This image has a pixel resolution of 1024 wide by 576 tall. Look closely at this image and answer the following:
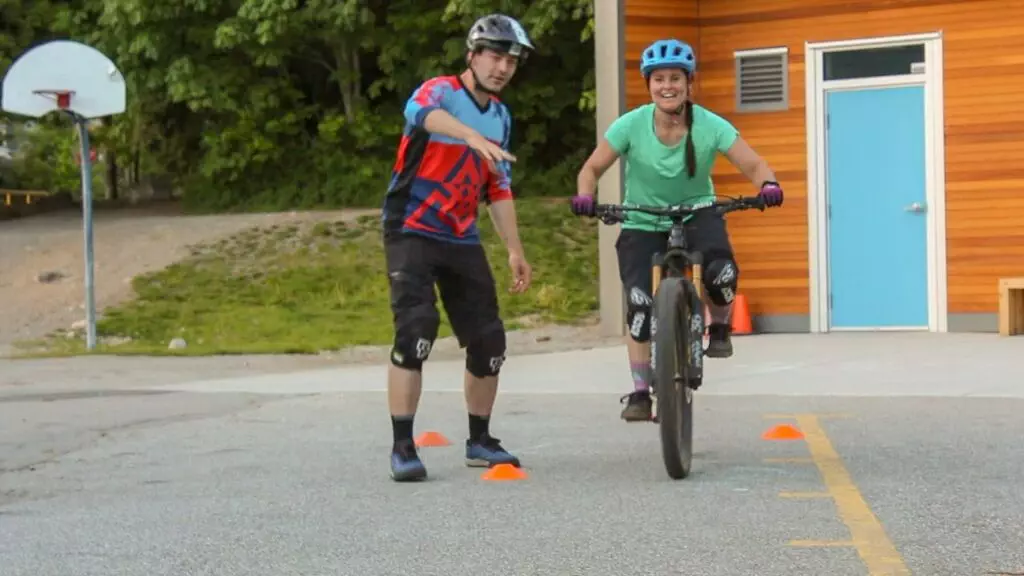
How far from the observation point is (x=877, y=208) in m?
17.0

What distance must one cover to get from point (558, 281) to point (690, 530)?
16.0 m

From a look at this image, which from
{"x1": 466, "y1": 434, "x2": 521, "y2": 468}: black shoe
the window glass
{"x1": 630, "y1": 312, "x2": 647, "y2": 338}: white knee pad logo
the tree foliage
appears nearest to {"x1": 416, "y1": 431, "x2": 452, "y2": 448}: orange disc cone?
{"x1": 466, "y1": 434, "x2": 521, "y2": 468}: black shoe

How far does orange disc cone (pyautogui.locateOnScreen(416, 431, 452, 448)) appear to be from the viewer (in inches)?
351

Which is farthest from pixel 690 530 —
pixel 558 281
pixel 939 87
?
pixel 558 281

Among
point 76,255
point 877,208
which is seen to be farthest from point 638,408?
point 76,255

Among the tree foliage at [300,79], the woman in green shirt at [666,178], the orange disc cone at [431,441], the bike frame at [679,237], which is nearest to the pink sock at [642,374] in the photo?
the woman in green shirt at [666,178]

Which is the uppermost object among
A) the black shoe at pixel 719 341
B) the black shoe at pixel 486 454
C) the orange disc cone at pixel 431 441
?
the black shoe at pixel 719 341

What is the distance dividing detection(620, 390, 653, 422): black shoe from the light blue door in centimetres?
906

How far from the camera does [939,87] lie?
54.4 feet

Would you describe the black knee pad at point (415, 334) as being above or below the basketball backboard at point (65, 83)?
below

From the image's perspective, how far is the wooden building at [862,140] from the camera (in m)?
16.5

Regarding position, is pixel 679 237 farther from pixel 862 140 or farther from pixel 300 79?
pixel 300 79

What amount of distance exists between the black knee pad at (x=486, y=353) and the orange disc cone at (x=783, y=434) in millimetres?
1729

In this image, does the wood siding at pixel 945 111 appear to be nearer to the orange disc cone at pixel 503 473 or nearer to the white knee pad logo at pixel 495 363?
the white knee pad logo at pixel 495 363
